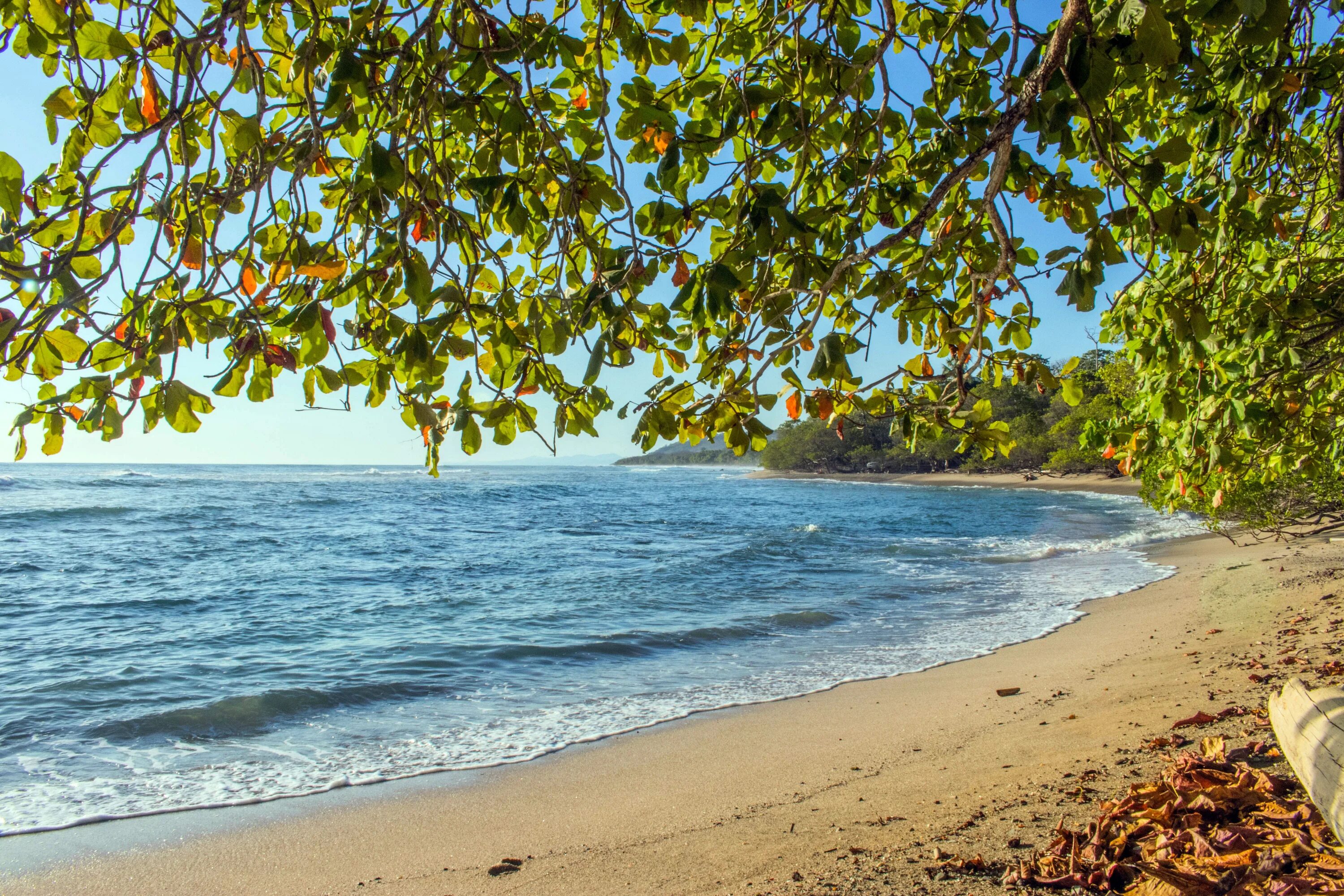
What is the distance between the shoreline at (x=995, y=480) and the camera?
4438cm

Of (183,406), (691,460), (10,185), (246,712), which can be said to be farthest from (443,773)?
(691,460)

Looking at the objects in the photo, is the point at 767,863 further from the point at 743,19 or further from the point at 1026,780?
the point at 743,19

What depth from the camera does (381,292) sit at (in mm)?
2074

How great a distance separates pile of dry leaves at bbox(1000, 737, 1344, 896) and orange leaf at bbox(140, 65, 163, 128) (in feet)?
10.9

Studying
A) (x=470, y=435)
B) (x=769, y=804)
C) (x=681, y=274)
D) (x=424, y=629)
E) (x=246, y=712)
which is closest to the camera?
(x=470, y=435)

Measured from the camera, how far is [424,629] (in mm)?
9492

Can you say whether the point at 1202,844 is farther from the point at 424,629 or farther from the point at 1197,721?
the point at 424,629

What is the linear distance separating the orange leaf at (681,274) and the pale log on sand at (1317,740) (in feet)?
7.75

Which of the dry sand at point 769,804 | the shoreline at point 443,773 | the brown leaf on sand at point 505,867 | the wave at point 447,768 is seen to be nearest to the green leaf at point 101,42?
the dry sand at point 769,804

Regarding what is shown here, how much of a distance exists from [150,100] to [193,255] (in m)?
0.51

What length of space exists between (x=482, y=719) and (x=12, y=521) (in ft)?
83.1

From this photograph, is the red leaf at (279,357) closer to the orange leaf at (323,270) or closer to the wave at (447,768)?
the orange leaf at (323,270)

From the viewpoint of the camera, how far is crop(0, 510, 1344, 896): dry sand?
10.1 ft

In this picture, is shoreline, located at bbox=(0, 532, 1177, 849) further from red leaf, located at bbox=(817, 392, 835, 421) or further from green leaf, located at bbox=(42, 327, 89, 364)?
red leaf, located at bbox=(817, 392, 835, 421)
